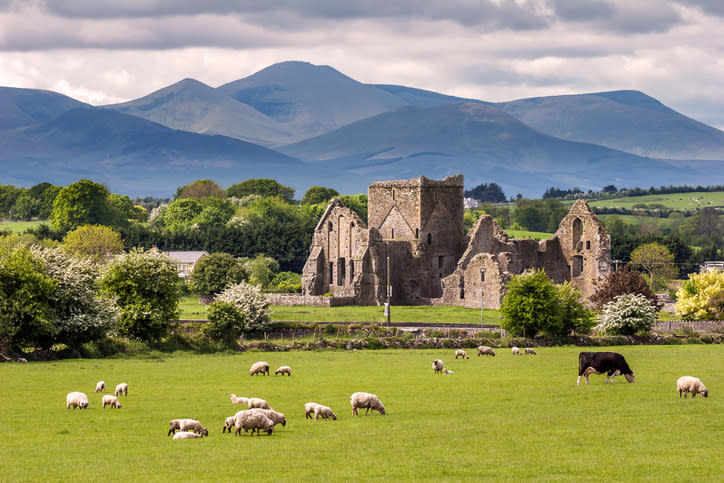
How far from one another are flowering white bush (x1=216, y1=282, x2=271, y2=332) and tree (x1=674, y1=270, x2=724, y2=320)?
3098cm

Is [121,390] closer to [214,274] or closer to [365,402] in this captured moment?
[365,402]

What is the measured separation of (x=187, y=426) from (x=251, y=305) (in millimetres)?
40500

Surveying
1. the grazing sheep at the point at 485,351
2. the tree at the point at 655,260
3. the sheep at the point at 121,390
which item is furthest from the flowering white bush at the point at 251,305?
the tree at the point at 655,260

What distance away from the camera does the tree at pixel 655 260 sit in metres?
130

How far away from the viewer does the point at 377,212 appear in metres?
106

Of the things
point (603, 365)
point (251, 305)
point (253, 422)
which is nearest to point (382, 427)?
point (253, 422)

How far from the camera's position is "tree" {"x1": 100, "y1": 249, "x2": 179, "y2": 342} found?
5966cm

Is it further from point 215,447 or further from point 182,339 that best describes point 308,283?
point 215,447

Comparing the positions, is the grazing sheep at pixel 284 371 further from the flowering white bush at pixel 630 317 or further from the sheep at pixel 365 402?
the flowering white bush at pixel 630 317

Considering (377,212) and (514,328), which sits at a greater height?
(377,212)

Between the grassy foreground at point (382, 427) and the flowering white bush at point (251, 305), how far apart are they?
20.0 m

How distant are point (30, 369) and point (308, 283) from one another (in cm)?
5623

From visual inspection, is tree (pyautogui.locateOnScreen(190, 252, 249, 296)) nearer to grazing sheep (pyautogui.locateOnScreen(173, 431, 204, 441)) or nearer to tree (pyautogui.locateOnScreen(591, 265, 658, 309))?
tree (pyautogui.locateOnScreen(591, 265, 658, 309))

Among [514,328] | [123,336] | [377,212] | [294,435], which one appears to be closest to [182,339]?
[123,336]
